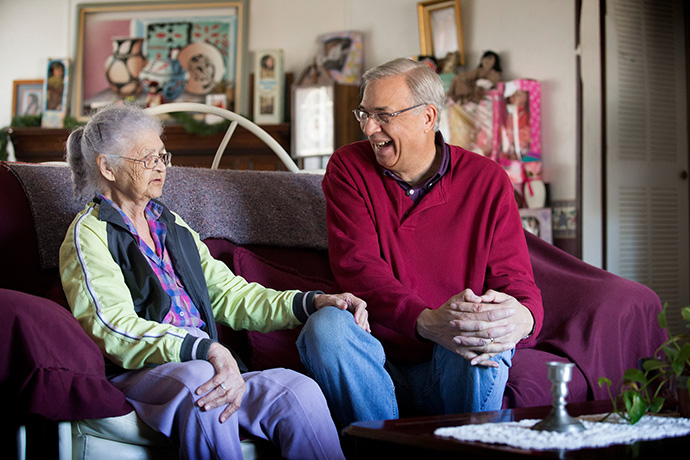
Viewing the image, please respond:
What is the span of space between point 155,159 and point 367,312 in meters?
0.58

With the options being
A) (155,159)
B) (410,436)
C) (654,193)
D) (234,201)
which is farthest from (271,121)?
(410,436)

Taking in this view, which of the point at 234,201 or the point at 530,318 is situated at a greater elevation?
the point at 234,201

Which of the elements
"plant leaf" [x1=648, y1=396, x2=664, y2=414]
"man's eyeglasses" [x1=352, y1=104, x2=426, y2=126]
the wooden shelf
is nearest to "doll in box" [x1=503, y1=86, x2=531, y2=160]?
the wooden shelf

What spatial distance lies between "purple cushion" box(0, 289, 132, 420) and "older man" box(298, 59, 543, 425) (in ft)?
1.39

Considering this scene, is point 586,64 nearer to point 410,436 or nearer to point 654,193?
point 654,193

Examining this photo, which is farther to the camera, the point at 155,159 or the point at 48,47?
the point at 48,47

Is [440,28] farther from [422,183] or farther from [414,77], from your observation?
[422,183]

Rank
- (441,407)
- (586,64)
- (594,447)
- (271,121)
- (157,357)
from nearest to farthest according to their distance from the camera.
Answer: (594,447) < (157,357) < (441,407) < (586,64) < (271,121)

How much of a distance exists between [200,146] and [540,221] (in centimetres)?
246

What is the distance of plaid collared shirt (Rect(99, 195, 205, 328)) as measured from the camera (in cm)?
151

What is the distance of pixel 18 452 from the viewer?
1.22 m

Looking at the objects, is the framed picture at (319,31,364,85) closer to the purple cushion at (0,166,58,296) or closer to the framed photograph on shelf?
the framed photograph on shelf

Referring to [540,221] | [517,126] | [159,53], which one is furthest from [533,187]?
[159,53]

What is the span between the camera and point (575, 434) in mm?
1010
